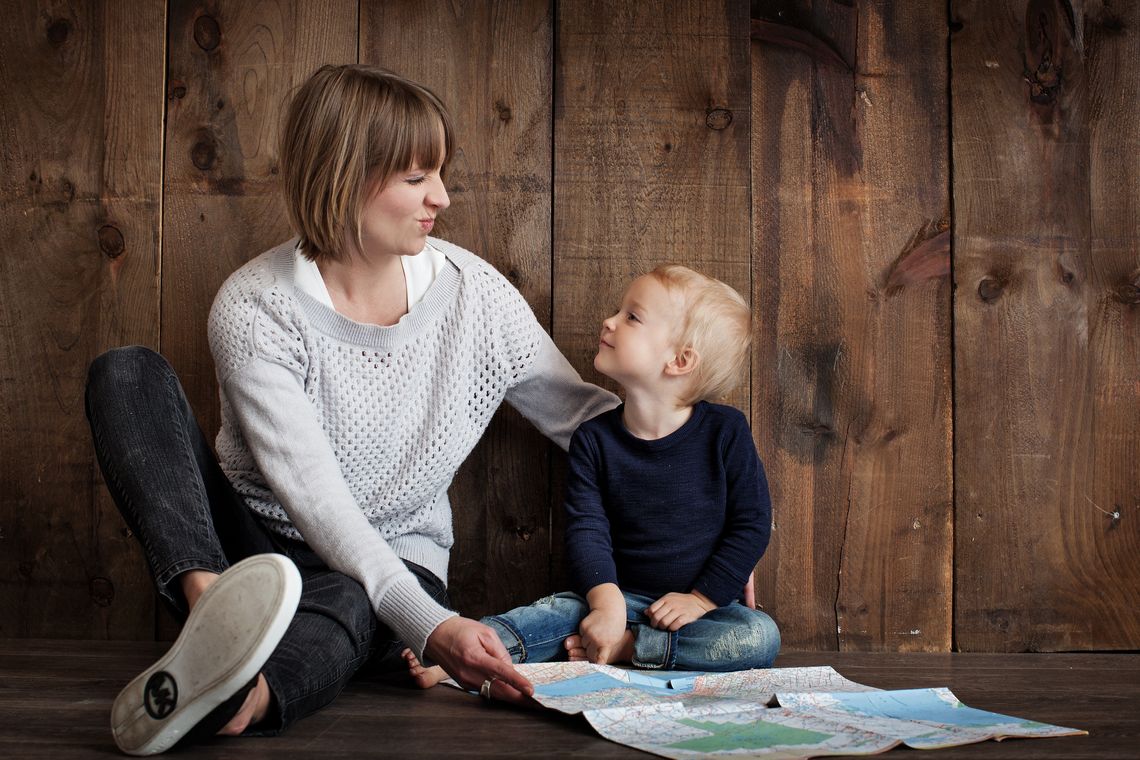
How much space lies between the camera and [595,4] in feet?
5.13

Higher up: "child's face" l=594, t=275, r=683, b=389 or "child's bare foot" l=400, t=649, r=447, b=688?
"child's face" l=594, t=275, r=683, b=389

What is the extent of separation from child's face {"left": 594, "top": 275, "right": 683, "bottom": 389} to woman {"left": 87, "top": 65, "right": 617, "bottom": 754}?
97 mm

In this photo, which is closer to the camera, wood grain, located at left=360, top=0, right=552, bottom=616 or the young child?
the young child

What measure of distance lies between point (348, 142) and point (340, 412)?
36 centimetres

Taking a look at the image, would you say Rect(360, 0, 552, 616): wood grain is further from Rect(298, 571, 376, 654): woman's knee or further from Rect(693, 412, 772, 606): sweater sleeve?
Rect(298, 571, 376, 654): woman's knee

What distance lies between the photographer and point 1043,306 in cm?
155

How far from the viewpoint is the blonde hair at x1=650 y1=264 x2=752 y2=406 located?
1.40 m

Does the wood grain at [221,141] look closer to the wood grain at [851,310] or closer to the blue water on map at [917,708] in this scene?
the wood grain at [851,310]

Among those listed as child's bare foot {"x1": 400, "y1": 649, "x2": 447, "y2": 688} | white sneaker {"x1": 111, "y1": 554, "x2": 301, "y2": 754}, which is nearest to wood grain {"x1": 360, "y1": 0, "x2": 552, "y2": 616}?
child's bare foot {"x1": 400, "y1": 649, "x2": 447, "y2": 688}

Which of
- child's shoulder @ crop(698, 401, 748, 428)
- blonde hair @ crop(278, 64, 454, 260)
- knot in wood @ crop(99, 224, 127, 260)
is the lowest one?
child's shoulder @ crop(698, 401, 748, 428)

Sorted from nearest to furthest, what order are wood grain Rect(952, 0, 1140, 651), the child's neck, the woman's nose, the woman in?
the woman
the woman's nose
the child's neck
wood grain Rect(952, 0, 1140, 651)

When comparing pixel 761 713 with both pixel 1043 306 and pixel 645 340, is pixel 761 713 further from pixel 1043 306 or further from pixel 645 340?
pixel 1043 306

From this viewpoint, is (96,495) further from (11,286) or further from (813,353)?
(813,353)

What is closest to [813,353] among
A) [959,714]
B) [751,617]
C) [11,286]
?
[751,617]
